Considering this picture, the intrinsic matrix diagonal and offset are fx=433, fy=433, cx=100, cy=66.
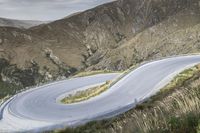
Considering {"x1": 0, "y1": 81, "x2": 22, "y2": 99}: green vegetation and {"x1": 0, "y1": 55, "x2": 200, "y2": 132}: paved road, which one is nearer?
{"x1": 0, "y1": 55, "x2": 200, "y2": 132}: paved road

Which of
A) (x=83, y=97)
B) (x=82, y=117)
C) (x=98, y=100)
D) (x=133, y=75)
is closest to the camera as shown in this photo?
(x=82, y=117)

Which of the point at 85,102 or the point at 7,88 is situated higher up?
the point at 7,88

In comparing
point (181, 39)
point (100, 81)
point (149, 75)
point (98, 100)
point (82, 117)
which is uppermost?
point (181, 39)

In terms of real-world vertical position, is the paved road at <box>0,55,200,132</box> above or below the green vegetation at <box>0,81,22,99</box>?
below

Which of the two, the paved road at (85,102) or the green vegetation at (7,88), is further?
the green vegetation at (7,88)

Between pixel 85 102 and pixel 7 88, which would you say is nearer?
pixel 85 102

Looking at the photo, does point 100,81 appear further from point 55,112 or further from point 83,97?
point 55,112

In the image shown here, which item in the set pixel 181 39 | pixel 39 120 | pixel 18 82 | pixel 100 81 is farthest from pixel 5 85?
pixel 39 120

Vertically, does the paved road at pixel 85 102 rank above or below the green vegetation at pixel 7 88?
below
